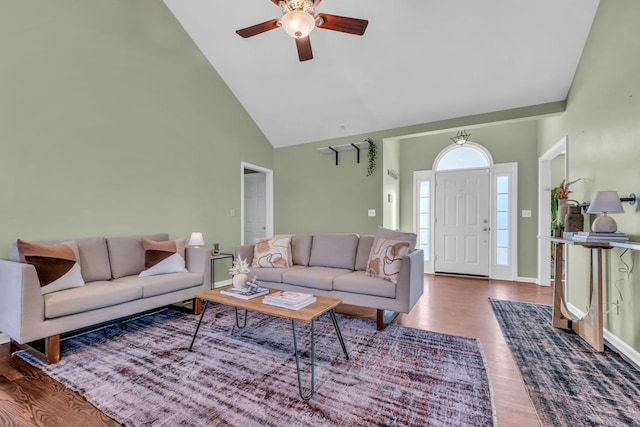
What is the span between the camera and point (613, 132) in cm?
239

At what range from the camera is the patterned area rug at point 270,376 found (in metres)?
1.52

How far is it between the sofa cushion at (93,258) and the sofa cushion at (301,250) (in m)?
1.98

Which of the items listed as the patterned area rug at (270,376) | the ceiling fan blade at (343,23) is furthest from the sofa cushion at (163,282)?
the ceiling fan blade at (343,23)

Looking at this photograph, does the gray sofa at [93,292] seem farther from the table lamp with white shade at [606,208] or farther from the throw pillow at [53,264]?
the table lamp with white shade at [606,208]

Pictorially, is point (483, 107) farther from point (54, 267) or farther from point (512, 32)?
point (54, 267)

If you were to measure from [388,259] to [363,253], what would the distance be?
596 millimetres

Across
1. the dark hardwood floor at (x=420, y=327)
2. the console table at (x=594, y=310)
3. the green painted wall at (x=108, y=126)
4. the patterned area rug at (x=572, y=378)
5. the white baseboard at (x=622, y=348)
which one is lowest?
the dark hardwood floor at (x=420, y=327)

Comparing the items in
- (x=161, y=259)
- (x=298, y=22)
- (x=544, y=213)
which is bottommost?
(x=161, y=259)

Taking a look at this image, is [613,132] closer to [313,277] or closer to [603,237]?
[603,237]

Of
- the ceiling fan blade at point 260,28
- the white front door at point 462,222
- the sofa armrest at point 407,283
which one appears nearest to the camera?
the ceiling fan blade at point 260,28

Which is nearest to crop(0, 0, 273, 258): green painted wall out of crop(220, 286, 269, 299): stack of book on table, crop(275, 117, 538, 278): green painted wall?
crop(275, 117, 538, 278): green painted wall

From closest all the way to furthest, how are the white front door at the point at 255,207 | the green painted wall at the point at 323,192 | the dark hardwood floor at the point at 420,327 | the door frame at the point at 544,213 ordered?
the dark hardwood floor at the point at 420,327, the door frame at the point at 544,213, the green painted wall at the point at 323,192, the white front door at the point at 255,207

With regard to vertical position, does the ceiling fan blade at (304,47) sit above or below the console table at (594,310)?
above

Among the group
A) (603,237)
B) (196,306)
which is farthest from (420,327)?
(196,306)
